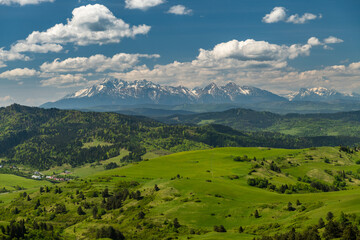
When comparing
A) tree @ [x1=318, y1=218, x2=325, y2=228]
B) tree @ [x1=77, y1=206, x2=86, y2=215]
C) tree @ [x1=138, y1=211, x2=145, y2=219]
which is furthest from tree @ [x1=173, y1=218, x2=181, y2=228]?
tree @ [x1=77, y1=206, x2=86, y2=215]

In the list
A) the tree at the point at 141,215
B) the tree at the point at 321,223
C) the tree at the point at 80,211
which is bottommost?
the tree at the point at 80,211

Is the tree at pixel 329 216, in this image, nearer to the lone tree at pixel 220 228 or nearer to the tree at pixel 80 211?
the lone tree at pixel 220 228

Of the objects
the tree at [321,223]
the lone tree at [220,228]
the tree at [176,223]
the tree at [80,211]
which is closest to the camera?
the tree at [321,223]

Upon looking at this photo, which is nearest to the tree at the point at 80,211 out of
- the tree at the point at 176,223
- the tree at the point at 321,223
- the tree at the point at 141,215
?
the tree at the point at 141,215

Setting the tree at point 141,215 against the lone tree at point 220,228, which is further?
the tree at point 141,215

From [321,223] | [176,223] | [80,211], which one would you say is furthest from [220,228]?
[80,211]

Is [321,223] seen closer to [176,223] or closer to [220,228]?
[220,228]

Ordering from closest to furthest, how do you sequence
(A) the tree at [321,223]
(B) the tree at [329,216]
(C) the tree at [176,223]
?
(A) the tree at [321,223], (B) the tree at [329,216], (C) the tree at [176,223]

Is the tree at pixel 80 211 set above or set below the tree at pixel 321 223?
below

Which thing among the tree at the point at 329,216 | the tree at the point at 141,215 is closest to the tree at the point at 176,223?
the tree at the point at 141,215

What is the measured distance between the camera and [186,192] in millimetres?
174875

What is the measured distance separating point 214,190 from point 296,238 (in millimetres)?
92018

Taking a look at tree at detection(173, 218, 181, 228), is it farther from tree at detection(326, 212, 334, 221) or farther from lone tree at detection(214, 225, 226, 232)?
tree at detection(326, 212, 334, 221)

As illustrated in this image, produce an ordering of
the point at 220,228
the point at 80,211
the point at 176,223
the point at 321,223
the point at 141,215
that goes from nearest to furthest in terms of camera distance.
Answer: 1. the point at 321,223
2. the point at 220,228
3. the point at 176,223
4. the point at 141,215
5. the point at 80,211
